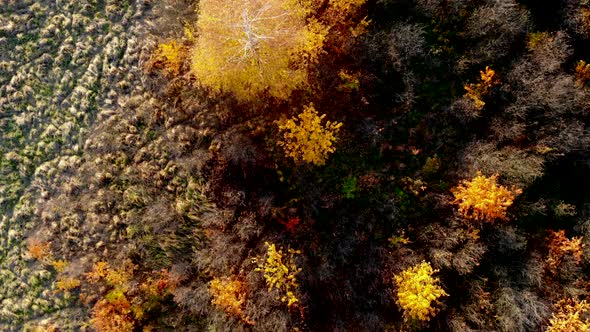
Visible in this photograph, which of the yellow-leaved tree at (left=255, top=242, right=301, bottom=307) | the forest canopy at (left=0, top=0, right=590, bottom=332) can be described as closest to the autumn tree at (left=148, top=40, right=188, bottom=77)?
the forest canopy at (left=0, top=0, right=590, bottom=332)

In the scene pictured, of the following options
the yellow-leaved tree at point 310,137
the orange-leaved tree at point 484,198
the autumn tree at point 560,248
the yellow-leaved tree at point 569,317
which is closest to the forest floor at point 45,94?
the yellow-leaved tree at point 310,137

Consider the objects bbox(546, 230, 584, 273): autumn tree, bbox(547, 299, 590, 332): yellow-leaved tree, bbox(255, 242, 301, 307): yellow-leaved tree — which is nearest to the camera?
bbox(547, 299, 590, 332): yellow-leaved tree

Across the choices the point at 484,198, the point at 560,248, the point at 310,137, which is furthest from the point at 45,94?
the point at 560,248

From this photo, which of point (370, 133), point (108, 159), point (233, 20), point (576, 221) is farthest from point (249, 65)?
point (576, 221)

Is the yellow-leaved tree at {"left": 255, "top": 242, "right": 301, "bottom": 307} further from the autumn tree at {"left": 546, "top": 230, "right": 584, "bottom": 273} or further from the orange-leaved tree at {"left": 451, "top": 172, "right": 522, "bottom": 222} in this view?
the autumn tree at {"left": 546, "top": 230, "right": 584, "bottom": 273}

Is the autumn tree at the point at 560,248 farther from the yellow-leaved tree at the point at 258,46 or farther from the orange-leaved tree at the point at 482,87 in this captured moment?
the yellow-leaved tree at the point at 258,46

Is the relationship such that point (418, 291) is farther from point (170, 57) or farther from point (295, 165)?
point (170, 57)

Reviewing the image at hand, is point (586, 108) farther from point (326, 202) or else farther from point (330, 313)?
point (330, 313)
